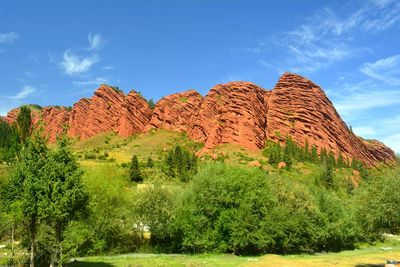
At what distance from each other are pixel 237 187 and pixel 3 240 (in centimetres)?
3264

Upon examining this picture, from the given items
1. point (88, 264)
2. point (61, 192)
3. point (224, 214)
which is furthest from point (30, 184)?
point (224, 214)

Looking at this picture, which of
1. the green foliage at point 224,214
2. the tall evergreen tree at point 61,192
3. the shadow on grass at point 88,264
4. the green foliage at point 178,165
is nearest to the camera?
the tall evergreen tree at point 61,192

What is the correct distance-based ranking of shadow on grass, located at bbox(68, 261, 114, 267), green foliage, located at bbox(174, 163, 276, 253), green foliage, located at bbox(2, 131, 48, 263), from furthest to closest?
green foliage, located at bbox(174, 163, 276, 253), shadow on grass, located at bbox(68, 261, 114, 267), green foliage, located at bbox(2, 131, 48, 263)

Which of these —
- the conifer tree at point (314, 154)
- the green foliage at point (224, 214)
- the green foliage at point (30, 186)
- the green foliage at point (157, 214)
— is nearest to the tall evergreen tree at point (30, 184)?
the green foliage at point (30, 186)

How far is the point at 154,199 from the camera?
58.8 metres

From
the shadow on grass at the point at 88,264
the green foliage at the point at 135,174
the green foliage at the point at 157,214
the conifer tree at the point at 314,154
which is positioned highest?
the conifer tree at the point at 314,154

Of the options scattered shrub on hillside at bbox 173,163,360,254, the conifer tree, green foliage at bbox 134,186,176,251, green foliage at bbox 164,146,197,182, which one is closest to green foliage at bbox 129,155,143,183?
green foliage at bbox 164,146,197,182

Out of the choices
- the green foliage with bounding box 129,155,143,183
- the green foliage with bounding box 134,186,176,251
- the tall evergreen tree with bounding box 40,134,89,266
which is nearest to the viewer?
the tall evergreen tree with bounding box 40,134,89,266

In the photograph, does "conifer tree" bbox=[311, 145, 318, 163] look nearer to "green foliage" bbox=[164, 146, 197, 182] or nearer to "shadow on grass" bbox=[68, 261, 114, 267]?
"green foliage" bbox=[164, 146, 197, 182]

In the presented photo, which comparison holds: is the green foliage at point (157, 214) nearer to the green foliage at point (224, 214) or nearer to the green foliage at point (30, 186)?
the green foliage at point (224, 214)

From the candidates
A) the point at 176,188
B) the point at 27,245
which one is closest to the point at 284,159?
the point at 176,188

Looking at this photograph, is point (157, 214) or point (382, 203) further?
point (157, 214)

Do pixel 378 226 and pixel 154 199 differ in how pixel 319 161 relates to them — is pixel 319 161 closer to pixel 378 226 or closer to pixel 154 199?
pixel 154 199

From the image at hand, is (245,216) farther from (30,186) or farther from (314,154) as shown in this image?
(314,154)
